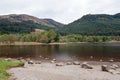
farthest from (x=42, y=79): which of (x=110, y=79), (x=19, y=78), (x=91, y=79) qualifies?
(x=110, y=79)

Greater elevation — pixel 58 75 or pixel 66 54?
pixel 58 75

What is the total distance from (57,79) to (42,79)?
87.7 inches

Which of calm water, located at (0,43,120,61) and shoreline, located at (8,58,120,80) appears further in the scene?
calm water, located at (0,43,120,61)

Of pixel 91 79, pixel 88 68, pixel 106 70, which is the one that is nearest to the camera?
pixel 91 79

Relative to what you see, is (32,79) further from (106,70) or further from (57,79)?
(106,70)

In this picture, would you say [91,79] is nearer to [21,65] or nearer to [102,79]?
[102,79]

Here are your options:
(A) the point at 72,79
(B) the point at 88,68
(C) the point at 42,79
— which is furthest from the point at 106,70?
(C) the point at 42,79

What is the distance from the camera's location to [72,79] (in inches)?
1346

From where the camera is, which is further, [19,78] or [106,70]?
[106,70]

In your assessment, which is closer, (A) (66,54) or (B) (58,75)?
(B) (58,75)

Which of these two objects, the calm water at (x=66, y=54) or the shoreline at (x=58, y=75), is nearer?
the shoreline at (x=58, y=75)

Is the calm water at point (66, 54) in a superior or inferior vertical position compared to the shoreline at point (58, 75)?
inferior

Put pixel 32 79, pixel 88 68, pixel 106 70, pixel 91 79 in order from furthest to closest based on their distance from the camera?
1. pixel 88 68
2. pixel 106 70
3. pixel 91 79
4. pixel 32 79

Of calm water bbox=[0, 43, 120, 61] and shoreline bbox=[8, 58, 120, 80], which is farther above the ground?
shoreline bbox=[8, 58, 120, 80]
